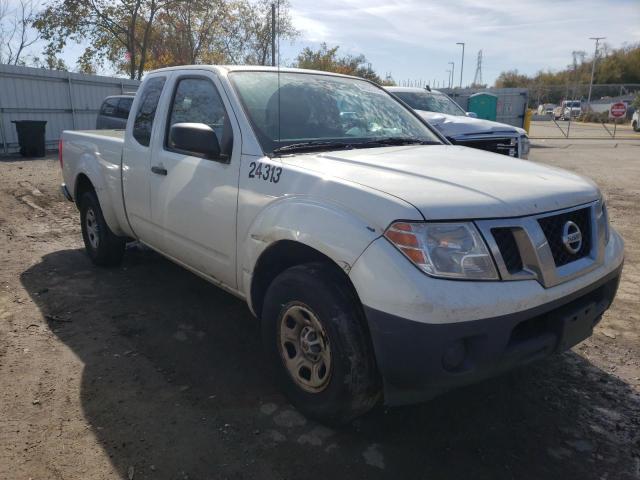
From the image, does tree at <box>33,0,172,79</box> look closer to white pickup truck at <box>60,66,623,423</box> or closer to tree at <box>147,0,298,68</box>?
tree at <box>147,0,298,68</box>

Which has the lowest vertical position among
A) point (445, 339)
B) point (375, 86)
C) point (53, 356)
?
point (53, 356)

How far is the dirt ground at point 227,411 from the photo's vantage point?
2.50 m

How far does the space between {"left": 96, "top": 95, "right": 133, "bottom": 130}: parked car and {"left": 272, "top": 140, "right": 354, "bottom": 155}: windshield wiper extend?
993 centimetres

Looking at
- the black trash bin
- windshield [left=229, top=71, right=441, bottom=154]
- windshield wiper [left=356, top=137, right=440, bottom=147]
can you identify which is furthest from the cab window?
the black trash bin

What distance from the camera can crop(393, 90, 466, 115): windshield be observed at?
9.76 meters

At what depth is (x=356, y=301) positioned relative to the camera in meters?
2.44

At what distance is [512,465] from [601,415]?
78 cm

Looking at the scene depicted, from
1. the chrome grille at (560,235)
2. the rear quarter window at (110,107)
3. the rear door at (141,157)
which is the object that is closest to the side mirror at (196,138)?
the rear door at (141,157)

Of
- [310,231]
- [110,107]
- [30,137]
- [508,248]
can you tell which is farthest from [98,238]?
[30,137]

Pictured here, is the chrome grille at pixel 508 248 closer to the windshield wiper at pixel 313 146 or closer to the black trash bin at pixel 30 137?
the windshield wiper at pixel 313 146

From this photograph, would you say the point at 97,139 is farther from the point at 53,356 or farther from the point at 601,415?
the point at 601,415

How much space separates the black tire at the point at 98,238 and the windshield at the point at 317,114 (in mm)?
2423

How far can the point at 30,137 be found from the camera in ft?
46.7

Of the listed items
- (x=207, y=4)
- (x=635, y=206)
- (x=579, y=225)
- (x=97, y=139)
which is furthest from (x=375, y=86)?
(x=207, y=4)
